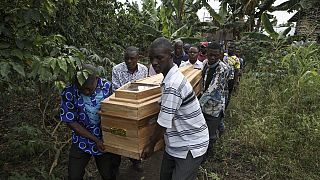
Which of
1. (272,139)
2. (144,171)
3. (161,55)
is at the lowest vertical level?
(144,171)

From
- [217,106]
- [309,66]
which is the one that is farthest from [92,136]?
[309,66]

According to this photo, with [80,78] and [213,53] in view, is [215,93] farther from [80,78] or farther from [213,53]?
[80,78]

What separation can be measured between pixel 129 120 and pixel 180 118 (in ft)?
1.13

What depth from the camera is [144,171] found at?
3561 mm

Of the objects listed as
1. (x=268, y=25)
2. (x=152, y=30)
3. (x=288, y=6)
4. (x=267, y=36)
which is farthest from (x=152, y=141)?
(x=288, y=6)

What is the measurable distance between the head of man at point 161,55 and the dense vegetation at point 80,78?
18.1 inches

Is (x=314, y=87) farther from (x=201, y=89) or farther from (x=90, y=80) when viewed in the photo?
(x=90, y=80)

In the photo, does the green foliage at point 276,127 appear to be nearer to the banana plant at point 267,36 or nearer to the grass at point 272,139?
the grass at point 272,139

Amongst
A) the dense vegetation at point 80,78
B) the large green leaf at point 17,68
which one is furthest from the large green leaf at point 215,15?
the large green leaf at point 17,68

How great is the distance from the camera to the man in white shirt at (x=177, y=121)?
186cm

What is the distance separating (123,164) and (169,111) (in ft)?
6.92

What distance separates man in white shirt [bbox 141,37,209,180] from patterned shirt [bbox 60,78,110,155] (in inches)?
20.2

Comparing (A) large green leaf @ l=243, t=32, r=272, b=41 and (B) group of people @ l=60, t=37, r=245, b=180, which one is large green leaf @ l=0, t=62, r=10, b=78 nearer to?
(B) group of people @ l=60, t=37, r=245, b=180

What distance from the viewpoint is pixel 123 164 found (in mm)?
3715
